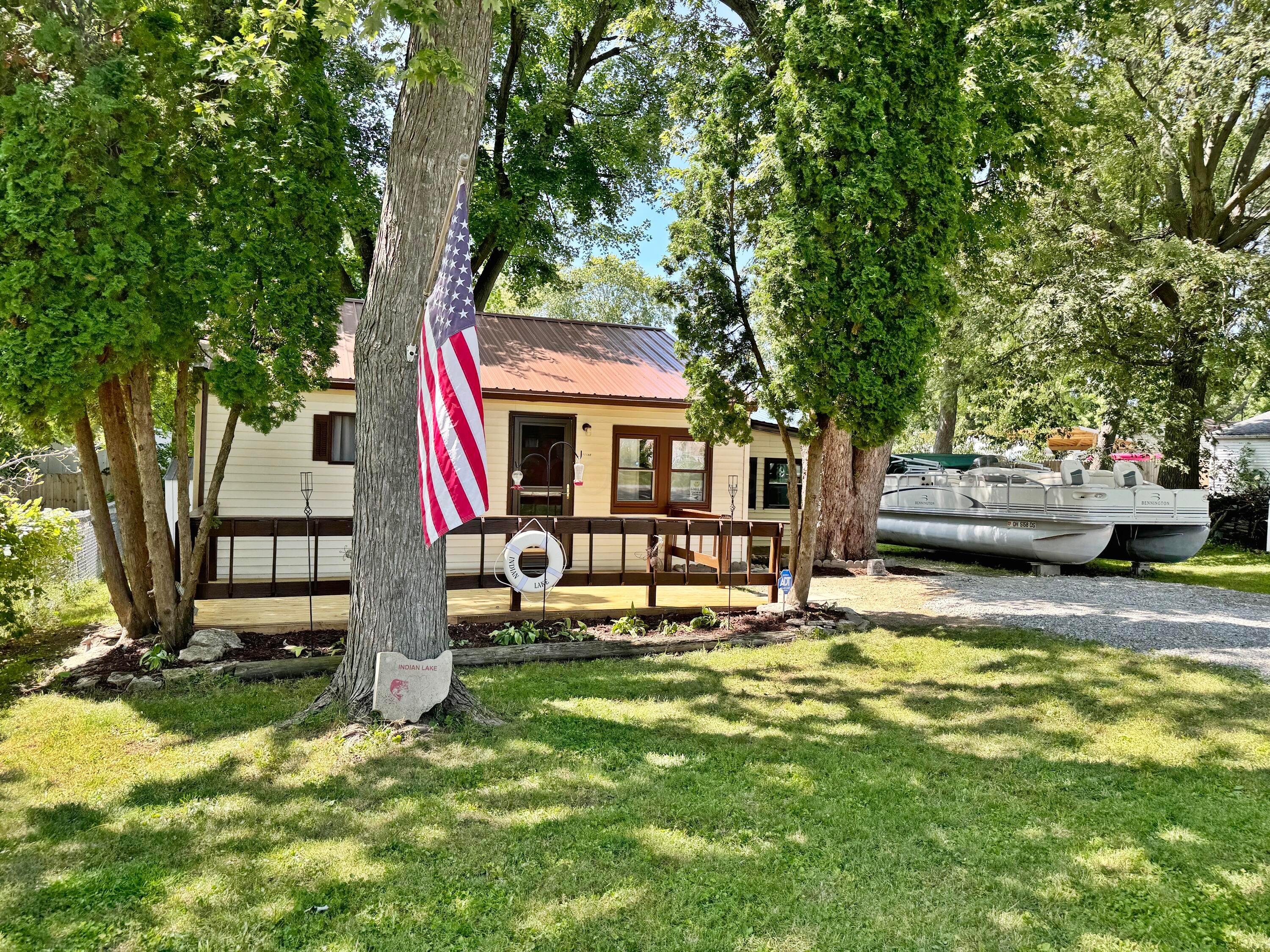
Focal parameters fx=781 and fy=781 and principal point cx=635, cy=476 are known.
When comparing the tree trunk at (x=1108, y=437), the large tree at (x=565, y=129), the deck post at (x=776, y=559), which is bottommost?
the deck post at (x=776, y=559)

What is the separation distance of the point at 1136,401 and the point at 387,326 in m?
17.9

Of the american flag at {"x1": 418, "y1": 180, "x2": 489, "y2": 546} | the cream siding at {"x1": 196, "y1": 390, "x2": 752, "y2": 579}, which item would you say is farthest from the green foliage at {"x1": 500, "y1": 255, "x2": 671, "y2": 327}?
the american flag at {"x1": 418, "y1": 180, "x2": 489, "y2": 546}

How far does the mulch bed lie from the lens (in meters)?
6.15

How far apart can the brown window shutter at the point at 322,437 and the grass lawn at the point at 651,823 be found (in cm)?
522

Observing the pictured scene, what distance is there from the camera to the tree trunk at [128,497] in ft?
20.9

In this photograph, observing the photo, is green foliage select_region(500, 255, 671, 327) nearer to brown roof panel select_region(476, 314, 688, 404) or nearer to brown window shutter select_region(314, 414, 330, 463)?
brown roof panel select_region(476, 314, 688, 404)

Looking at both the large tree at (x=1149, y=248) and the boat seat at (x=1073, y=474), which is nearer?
the boat seat at (x=1073, y=474)

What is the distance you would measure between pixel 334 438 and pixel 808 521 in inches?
254

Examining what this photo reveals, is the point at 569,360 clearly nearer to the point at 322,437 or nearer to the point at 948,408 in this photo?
the point at 322,437

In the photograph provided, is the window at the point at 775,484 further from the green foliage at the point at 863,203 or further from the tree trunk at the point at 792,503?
the green foliage at the point at 863,203

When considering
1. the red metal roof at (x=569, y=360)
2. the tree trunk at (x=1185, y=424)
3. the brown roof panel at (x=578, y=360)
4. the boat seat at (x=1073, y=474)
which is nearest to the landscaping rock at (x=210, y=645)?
the red metal roof at (x=569, y=360)

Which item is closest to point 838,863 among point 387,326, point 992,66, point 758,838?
point 758,838

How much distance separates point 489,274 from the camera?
1474cm

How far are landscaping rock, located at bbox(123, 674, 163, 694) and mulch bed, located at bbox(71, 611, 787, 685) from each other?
6.0 inches
